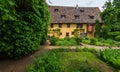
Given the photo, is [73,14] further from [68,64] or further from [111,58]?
[68,64]

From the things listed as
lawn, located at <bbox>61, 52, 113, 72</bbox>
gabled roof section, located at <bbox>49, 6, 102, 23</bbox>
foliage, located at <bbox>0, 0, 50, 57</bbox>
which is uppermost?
gabled roof section, located at <bbox>49, 6, 102, 23</bbox>

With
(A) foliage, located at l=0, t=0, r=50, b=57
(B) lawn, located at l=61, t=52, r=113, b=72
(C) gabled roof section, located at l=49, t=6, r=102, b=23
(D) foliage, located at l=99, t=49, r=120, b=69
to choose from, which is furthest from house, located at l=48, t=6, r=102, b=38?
(B) lawn, located at l=61, t=52, r=113, b=72

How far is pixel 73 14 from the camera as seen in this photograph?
51.8 m

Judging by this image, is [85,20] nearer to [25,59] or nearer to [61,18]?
[61,18]

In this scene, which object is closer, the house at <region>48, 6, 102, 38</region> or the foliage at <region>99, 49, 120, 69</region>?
the foliage at <region>99, 49, 120, 69</region>

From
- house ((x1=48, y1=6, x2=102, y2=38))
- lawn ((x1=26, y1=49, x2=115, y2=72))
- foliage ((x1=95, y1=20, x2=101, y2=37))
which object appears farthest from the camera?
house ((x1=48, y1=6, x2=102, y2=38))

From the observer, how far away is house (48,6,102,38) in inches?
1979

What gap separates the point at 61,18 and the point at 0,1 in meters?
45.4

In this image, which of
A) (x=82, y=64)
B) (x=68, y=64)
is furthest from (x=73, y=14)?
(x=82, y=64)

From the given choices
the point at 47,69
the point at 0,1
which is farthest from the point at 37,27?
the point at 0,1

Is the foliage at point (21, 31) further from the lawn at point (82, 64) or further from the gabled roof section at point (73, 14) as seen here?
the gabled roof section at point (73, 14)

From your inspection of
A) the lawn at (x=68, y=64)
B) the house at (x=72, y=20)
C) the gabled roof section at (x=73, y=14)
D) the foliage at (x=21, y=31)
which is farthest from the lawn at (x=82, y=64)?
the gabled roof section at (x=73, y=14)

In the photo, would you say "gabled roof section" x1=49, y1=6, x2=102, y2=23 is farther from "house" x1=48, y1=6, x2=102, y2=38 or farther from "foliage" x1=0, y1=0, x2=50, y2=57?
"foliage" x1=0, y1=0, x2=50, y2=57

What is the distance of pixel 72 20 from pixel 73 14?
5.84 ft
